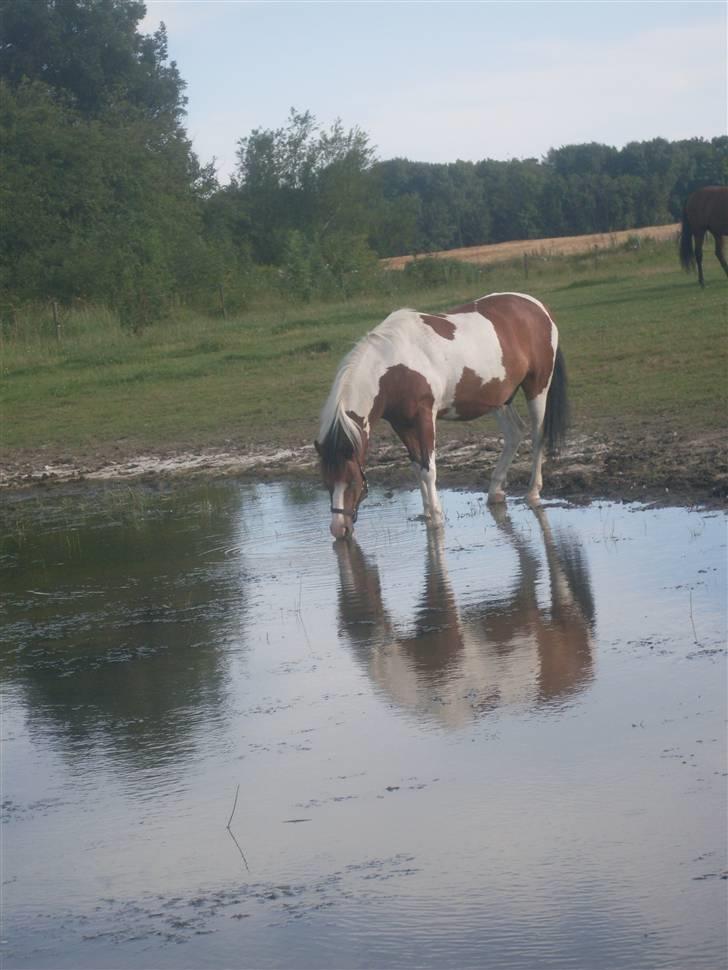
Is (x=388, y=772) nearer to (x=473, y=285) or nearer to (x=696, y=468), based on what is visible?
(x=696, y=468)

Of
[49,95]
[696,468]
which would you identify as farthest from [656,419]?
[49,95]

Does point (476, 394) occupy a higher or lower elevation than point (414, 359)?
lower

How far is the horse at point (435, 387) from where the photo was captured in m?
8.39

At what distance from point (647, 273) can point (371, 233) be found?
33.5 metres

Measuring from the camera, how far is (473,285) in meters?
30.4

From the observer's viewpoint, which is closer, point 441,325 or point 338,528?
point 338,528

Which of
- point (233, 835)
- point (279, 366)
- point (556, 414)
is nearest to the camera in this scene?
point (233, 835)

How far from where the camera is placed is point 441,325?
9.30m

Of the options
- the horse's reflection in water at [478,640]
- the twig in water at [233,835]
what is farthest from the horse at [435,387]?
the twig in water at [233,835]

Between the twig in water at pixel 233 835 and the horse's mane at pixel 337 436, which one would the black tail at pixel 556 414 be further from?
the twig in water at pixel 233 835

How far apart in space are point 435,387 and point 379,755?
4767 mm

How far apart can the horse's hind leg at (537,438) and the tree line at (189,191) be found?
668 inches

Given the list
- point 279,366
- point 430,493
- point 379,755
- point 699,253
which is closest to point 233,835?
point 379,755

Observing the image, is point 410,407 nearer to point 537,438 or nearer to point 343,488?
point 343,488
